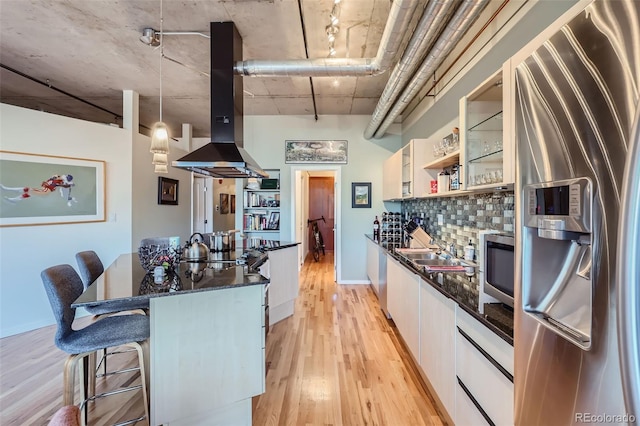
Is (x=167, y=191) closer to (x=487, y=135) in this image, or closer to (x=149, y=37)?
(x=149, y=37)

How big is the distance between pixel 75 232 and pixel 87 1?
2.68 m

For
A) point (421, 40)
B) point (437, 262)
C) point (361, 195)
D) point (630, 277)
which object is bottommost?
point (437, 262)

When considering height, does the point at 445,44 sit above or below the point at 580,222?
above

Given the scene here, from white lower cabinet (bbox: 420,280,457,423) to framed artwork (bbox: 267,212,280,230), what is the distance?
3464 mm

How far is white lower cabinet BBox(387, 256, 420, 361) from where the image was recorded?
2.20 m

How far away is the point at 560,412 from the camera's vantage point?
715 millimetres

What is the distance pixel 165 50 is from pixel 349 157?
124 inches

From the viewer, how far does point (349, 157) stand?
5102mm

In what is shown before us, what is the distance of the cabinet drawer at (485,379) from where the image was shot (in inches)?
44.3

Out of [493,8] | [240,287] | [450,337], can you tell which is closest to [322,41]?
[493,8]

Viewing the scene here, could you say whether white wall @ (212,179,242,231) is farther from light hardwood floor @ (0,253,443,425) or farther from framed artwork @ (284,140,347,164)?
light hardwood floor @ (0,253,443,425)

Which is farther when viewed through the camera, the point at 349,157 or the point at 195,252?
the point at 349,157

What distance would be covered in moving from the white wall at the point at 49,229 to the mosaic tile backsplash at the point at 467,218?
4224 mm

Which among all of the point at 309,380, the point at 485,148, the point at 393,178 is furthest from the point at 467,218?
the point at 309,380
